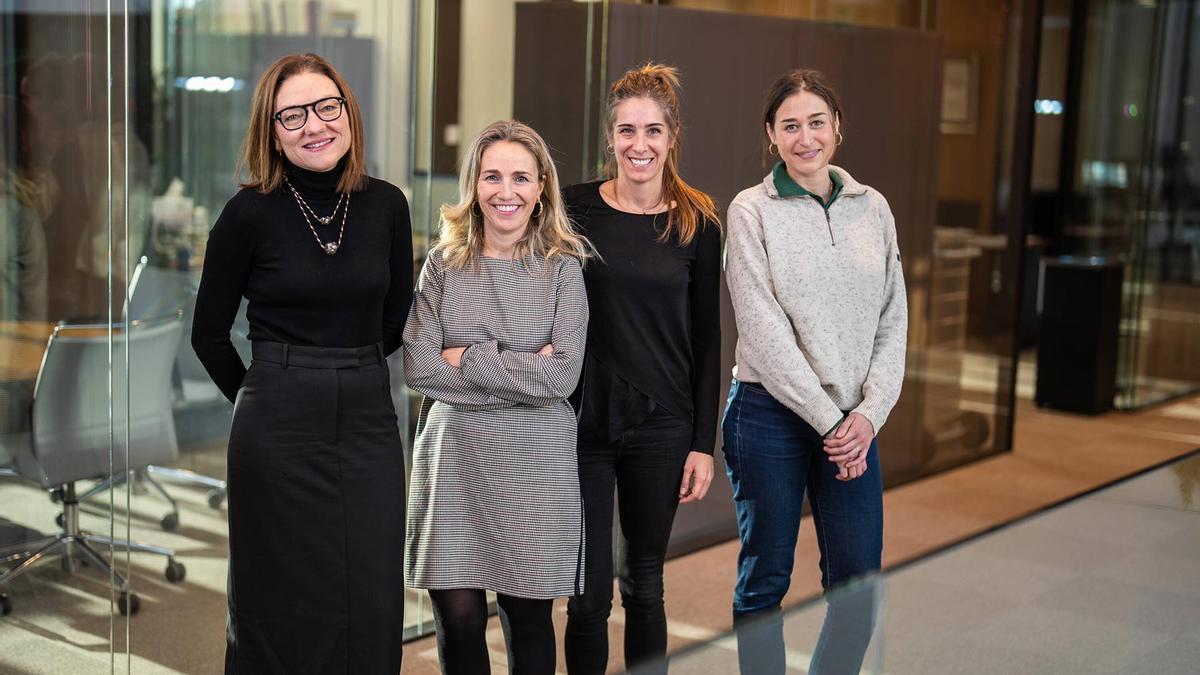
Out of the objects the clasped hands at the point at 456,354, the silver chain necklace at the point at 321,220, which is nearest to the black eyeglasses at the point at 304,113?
the silver chain necklace at the point at 321,220

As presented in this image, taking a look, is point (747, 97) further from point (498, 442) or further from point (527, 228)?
point (498, 442)

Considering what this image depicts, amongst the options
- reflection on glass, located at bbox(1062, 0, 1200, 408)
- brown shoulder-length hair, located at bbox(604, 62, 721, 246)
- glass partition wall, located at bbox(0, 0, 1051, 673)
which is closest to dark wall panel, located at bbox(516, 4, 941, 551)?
glass partition wall, located at bbox(0, 0, 1051, 673)

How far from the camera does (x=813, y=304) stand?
2787 mm

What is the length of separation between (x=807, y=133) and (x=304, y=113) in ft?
3.48

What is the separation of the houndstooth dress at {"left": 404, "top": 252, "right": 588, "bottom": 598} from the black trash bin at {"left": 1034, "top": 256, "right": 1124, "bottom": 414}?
6056 mm

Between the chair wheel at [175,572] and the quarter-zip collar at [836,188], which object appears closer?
the quarter-zip collar at [836,188]

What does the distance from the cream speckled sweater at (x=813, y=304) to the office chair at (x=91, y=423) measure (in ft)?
5.07

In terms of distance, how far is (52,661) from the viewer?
3.24 meters

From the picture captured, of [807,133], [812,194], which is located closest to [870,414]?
[812,194]

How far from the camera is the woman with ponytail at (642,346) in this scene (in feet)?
9.13

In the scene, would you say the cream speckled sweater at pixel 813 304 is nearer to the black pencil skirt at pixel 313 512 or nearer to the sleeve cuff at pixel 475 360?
the sleeve cuff at pixel 475 360

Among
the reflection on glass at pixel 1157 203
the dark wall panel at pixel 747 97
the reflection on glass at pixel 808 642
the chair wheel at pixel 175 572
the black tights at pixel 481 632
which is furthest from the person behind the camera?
the reflection on glass at pixel 1157 203

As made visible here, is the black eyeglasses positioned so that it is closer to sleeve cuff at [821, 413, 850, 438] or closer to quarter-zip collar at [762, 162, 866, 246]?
quarter-zip collar at [762, 162, 866, 246]

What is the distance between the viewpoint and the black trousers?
2818 millimetres
